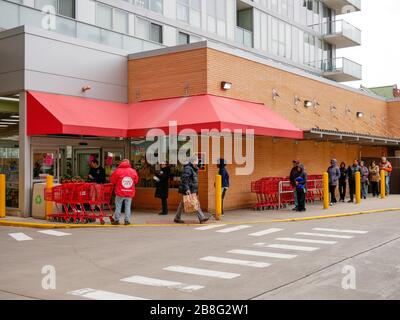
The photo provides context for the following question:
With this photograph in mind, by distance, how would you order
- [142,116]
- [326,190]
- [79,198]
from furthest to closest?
[326,190] → [142,116] → [79,198]

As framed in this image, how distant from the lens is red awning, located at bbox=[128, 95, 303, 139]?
15.3 m

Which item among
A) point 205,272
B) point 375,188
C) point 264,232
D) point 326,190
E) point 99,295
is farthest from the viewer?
point 375,188

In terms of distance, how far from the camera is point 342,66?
41.6 m

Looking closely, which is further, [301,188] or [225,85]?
[225,85]

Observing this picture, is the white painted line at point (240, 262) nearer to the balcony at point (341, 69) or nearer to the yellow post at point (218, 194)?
the yellow post at point (218, 194)

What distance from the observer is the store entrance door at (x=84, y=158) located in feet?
61.9

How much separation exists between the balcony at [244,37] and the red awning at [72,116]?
56.6 feet

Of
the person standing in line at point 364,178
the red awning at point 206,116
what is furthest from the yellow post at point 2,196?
the person standing in line at point 364,178

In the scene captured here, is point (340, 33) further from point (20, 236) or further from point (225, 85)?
point (20, 236)

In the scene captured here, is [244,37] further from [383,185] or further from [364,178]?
[383,185]

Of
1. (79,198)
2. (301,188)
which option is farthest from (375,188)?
(79,198)

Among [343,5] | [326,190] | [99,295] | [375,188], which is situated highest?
[343,5]

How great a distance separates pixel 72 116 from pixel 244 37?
20471mm

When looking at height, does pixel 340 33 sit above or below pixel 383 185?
above
